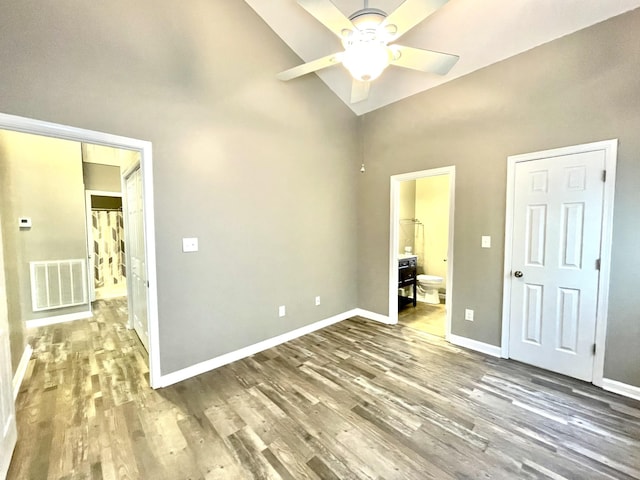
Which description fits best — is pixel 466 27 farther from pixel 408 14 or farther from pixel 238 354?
pixel 238 354

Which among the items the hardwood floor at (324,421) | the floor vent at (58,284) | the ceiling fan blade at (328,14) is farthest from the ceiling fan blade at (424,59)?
the floor vent at (58,284)

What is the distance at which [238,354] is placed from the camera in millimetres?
2828

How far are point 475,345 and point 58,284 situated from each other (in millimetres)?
5829

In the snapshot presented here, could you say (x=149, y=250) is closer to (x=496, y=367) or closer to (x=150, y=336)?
(x=150, y=336)

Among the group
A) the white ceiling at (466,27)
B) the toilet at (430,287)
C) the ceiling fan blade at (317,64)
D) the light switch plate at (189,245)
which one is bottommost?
the toilet at (430,287)

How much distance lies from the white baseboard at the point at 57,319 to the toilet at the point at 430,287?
5499 millimetres

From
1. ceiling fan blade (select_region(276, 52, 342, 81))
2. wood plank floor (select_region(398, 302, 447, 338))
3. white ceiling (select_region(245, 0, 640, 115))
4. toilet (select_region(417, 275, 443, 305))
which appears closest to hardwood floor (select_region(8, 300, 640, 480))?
wood plank floor (select_region(398, 302, 447, 338))

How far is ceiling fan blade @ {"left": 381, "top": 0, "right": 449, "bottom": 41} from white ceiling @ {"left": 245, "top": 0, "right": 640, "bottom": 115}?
1.04 metres

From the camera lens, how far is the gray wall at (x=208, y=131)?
1.83 m

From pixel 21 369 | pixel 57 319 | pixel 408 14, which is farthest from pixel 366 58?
pixel 57 319

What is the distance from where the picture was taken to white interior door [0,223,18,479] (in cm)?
146

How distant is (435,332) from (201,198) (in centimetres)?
320

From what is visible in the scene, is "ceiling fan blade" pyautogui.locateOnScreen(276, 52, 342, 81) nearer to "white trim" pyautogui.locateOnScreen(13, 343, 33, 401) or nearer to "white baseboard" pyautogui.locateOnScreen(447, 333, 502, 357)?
"white baseboard" pyautogui.locateOnScreen(447, 333, 502, 357)

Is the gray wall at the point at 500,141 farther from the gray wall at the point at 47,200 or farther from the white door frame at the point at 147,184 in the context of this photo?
the gray wall at the point at 47,200
